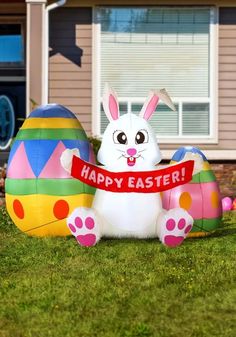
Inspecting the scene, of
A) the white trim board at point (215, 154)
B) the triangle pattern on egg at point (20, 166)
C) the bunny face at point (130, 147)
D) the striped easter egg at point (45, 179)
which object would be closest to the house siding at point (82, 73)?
the white trim board at point (215, 154)

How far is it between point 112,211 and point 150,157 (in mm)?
715

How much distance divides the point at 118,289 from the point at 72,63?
26.6 feet

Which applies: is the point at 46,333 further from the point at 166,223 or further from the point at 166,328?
the point at 166,223

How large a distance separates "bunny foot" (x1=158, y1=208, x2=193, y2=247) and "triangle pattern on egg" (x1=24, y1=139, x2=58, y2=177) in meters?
1.52

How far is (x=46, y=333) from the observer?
4.52m

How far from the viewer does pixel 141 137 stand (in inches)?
285

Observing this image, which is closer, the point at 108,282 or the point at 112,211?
the point at 108,282

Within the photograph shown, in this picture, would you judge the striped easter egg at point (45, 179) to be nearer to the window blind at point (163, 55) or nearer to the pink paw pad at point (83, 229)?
the pink paw pad at point (83, 229)

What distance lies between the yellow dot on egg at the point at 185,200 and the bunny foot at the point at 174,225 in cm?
58

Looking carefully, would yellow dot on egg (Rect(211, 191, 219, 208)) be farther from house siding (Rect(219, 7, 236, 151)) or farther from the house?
house siding (Rect(219, 7, 236, 151))

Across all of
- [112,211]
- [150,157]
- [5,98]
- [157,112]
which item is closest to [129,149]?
[150,157]

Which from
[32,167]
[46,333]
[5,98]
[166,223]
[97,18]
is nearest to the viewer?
[46,333]

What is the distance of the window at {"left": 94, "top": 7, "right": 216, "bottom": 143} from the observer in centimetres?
1305

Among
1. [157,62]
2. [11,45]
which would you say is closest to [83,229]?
[157,62]
